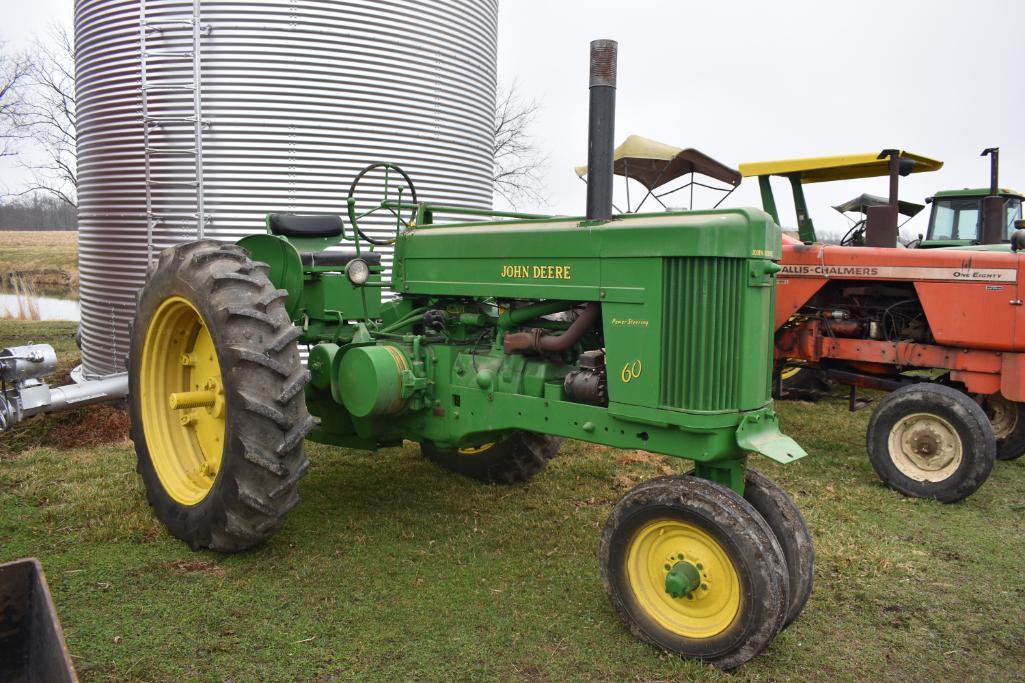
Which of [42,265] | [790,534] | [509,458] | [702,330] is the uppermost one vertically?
A: [42,265]

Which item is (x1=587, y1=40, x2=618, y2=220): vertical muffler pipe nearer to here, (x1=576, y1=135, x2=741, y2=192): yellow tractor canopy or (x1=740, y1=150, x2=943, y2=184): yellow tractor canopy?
(x1=576, y1=135, x2=741, y2=192): yellow tractor canopy

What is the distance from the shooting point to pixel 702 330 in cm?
299

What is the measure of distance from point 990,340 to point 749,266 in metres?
3.38

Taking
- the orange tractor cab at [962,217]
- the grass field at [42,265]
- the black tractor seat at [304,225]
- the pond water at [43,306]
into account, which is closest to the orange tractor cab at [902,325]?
the black tractor seat at [304,225]

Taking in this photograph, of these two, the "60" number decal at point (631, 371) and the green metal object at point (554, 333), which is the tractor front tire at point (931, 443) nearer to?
the green metal object at point (554, 333)

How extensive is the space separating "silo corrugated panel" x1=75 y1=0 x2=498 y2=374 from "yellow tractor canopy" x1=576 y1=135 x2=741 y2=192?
87.4 inches

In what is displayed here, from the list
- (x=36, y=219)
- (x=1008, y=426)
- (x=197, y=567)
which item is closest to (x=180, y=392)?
(x=197, y=567)

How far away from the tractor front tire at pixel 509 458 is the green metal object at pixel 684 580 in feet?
6.13

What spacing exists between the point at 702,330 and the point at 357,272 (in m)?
1.93

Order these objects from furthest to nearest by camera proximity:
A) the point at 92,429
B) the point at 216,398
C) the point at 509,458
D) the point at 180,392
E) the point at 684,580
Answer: the point at 92,429 < the point at 509,458 < the point at 180,392 < the point at 216,398 < the point at 684,580

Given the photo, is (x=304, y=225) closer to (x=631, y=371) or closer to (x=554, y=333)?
(x=554, y=333)

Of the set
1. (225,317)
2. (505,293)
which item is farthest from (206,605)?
(505,293)

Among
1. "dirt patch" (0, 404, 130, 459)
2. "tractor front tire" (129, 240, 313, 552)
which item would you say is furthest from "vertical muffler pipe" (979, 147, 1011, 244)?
"dirt patch" (0, 404, 130, 459)

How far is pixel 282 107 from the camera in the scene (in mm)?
7059
